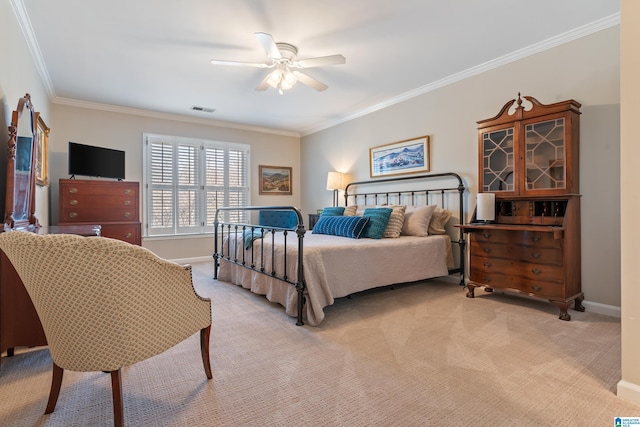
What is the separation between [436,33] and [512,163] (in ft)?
4.70

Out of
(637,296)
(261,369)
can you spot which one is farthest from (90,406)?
(637,296)

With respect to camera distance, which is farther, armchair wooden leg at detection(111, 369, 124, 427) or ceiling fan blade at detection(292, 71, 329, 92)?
ceiling fan blade at detection(292, 71, 329, 92)

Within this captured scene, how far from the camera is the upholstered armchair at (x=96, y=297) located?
48.3 inches

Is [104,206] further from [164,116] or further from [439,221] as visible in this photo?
[439,221]

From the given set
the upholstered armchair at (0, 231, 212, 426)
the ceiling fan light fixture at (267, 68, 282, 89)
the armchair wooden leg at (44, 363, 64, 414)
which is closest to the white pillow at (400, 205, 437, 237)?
the ceiling fan light fixture at (267, 68, 282, 89)

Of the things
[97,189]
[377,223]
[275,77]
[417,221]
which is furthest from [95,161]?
[417,221]

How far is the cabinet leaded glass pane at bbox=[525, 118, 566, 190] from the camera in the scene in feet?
9.28

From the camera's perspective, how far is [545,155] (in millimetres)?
2938

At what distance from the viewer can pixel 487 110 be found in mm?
3641

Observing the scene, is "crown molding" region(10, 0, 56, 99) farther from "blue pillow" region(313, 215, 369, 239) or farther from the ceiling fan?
"blue pillow" region(313, 215, 369, 239)

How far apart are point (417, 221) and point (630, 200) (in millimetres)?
2280

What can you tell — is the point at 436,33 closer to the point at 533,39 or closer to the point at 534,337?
the point at 533,39

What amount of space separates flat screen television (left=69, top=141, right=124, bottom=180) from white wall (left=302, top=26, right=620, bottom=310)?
13.3 ft

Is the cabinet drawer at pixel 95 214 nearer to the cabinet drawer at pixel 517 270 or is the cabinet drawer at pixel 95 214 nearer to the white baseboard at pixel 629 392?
the cabinet drawer at pixel 517 270
